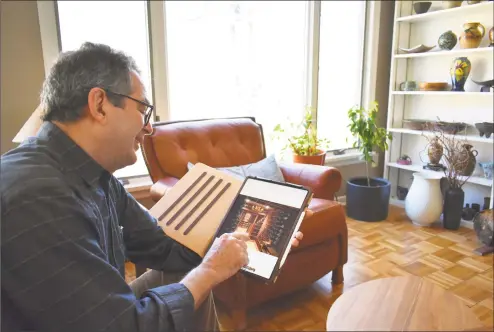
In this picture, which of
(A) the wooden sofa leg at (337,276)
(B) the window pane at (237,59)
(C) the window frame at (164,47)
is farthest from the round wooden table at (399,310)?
(B) the window pane at (237,59)

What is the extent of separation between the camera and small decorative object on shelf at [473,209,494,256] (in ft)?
7.96

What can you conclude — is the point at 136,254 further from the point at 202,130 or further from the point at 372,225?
the point at 372,225

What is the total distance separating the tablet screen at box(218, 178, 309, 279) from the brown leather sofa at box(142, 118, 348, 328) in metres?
0.56

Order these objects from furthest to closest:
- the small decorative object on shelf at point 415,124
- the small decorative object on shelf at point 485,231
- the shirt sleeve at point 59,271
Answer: the small decorative object on shelf at point 415,124
the small decorative object on shelf at point 485,231
the shirt sleeve at point 59,271

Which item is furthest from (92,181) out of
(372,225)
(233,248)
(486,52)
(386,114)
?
(386,114)

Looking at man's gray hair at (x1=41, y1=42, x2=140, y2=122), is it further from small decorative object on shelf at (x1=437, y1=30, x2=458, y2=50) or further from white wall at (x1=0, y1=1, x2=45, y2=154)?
small decorative object on shelf at (x1=437, y1=30, x2=458, y2=50)

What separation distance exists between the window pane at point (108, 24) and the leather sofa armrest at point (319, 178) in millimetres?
902

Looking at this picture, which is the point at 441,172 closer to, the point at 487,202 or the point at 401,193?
the point at 487,202

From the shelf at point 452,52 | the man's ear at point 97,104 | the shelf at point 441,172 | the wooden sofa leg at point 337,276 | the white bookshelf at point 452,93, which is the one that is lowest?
the wooden sofa leg at point 337,276

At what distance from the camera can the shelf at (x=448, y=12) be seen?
271 centimetres

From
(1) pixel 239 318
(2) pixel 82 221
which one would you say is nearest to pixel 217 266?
(2) pixel 82 221

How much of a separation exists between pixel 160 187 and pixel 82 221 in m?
1.14

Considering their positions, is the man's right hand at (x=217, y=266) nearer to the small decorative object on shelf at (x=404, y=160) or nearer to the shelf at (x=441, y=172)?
the shelf at (x=441, y=172)

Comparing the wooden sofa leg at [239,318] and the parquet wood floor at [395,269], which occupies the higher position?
the wooden sofa leg at [239,318]
